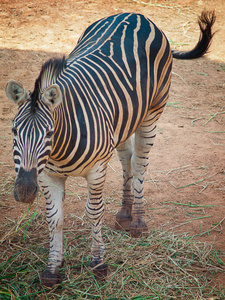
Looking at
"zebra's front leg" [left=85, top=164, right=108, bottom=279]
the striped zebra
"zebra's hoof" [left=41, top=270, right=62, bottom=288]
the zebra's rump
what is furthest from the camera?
"zebra's hoof" [left=41, top=270, right=62, bottom=288]

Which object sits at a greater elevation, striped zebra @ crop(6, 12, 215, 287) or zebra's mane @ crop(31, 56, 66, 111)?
zebra's mane @ crop(31, 56, 66, 111)

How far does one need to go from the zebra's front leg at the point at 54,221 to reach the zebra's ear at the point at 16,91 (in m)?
0.88

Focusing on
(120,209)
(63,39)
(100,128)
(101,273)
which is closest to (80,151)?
(100,128)

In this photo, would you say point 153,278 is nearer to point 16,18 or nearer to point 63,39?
point 63,39

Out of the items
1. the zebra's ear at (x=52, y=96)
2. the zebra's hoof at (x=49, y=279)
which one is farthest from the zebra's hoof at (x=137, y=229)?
the zebra's ear at (x=52, y=96)

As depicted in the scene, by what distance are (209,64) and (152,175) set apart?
15.8ft

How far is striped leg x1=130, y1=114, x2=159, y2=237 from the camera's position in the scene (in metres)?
4.09

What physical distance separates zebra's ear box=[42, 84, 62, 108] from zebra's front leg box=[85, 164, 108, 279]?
2.69 ft

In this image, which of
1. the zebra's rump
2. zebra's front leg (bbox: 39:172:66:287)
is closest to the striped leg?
the zebra's rump

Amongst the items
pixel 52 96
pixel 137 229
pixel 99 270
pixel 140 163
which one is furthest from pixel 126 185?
pixel 52 96

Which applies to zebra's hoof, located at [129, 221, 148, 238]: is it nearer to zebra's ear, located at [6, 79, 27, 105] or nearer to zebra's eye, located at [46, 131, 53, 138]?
zebra's eye, located at [46, 131, 53, 138]

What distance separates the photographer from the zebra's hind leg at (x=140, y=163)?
409 cm

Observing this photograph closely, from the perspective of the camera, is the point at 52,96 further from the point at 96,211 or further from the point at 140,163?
the point at 140,163

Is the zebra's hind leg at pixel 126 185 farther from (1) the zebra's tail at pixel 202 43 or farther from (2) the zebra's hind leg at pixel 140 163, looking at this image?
(1) the zebra's tail at pixel 202 43
